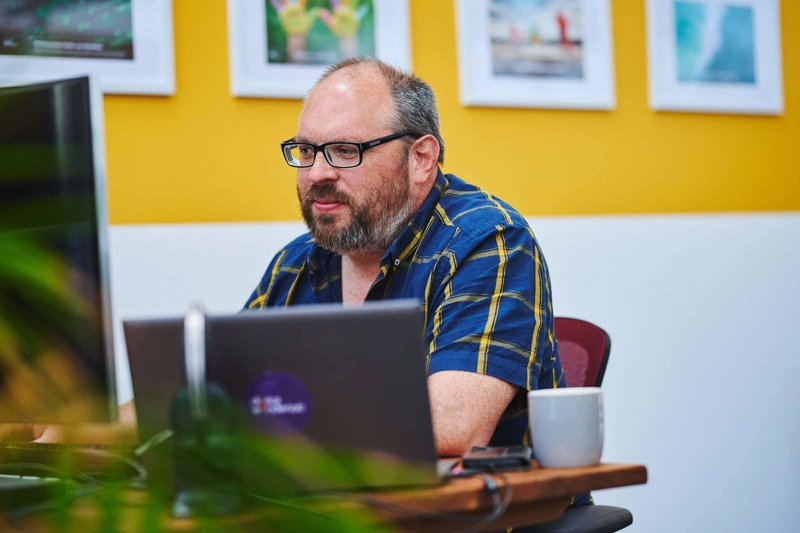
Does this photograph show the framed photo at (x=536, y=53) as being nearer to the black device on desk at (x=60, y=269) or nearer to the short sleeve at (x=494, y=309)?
the short sleeve at (x=494, y=309)

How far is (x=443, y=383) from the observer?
3.94ft

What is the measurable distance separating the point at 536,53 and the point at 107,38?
113cm

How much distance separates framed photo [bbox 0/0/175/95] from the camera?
88.7 inches

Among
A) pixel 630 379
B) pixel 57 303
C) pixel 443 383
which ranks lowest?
pixel 630 379

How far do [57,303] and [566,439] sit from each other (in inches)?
19.9

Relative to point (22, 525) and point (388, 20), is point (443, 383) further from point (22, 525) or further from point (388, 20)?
point (388, 20)

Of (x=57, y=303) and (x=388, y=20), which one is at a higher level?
(x=388, y=20)

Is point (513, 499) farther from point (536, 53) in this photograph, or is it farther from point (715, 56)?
point (715, 56)

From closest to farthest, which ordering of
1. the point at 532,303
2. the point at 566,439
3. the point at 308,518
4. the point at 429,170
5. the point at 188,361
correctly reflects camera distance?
the point at 308,518
the point at 188,361
the point at 566,439
the point at 532,303
the point at 429,170

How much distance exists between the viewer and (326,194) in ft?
5.71

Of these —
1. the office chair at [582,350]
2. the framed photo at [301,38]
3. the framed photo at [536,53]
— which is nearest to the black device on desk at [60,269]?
the office chair at [582,350]

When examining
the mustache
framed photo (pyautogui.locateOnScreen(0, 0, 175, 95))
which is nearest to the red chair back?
the mustache

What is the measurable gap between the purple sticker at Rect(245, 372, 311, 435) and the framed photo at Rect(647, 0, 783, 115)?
87.0 inches

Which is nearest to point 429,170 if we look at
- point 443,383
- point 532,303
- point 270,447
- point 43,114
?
point 532,303
